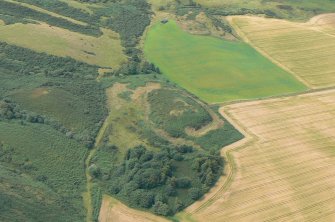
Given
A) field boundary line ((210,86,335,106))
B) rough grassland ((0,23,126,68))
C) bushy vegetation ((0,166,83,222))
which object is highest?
rough grassland ((0,23,126,68))

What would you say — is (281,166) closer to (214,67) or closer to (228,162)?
(228,162)

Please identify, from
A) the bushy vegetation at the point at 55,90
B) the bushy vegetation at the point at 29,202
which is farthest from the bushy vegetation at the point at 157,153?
the bushy vegetation at the point at 29,202

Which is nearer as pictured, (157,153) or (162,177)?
(162,177)

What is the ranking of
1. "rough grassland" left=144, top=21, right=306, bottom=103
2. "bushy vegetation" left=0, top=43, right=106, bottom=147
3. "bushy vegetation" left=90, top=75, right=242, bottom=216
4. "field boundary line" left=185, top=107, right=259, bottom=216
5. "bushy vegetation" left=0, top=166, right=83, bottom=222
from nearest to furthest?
1. "bushy vegetation" left=0, top=166, right=83, bottom=222
2. "field boundary line" left=185, top=107, right=259, bottom=216
3. "bushy vegetation" left=90, top=75, right=242, bottom=216
4. "bushy vegetation" left=0, top=43, right=106, bottom=147
5. "rough grassland" left=144, top=21, right=306, bottom=103

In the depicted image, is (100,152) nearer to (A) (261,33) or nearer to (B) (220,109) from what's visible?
(B) (220,109)

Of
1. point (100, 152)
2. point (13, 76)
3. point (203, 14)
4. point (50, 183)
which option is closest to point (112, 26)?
point (203, 14)

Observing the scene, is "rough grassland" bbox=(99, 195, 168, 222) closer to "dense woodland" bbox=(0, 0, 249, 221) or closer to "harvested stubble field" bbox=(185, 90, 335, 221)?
"dense woodland" bbox=(0, 0, 249, 221)

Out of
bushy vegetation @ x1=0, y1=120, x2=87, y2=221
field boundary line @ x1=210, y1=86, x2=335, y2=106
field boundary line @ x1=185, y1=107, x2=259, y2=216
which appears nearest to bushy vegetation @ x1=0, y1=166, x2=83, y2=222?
bushy vegetation @ x1=0, y1=120, x2=87, y2=221

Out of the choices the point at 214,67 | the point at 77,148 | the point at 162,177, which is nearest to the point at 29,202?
the point at 77,148
